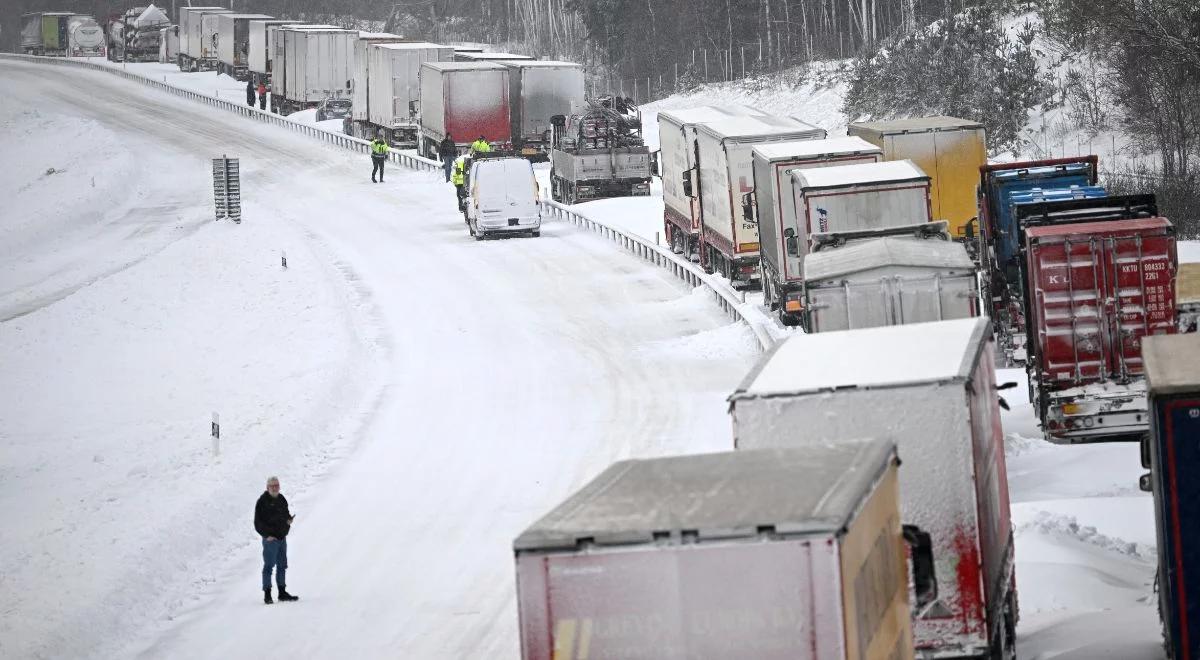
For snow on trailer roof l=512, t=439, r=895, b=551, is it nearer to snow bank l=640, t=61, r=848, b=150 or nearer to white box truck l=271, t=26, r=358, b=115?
snow bank l=640, t=61, r=848, b=150

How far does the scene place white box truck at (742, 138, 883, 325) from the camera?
85.2 feet

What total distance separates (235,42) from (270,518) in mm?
77568

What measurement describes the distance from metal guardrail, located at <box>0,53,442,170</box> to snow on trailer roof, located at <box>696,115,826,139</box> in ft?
70.5

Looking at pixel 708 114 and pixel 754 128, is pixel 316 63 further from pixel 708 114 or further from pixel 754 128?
pixel 754 128

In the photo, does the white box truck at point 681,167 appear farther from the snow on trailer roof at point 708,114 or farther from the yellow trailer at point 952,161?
the yellow trailer at point 952,161

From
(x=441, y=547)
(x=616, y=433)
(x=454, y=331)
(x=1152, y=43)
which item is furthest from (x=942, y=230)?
(x=1152, y=43)

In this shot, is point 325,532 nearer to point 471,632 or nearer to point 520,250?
point 471,632

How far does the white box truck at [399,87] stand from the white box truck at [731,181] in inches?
1051

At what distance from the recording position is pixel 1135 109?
44.8 metres

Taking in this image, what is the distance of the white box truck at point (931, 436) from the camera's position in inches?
428

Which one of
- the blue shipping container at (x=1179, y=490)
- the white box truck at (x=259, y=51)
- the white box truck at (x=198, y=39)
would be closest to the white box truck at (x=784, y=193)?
the blue shipping container at (x=1179, y=490)

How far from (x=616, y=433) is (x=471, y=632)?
25.7 ft

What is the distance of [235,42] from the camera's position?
8981 cm

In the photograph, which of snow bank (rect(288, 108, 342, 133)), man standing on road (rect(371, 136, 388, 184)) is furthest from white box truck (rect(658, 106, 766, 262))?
snow bank (rect(288, 108, 342, 133))
